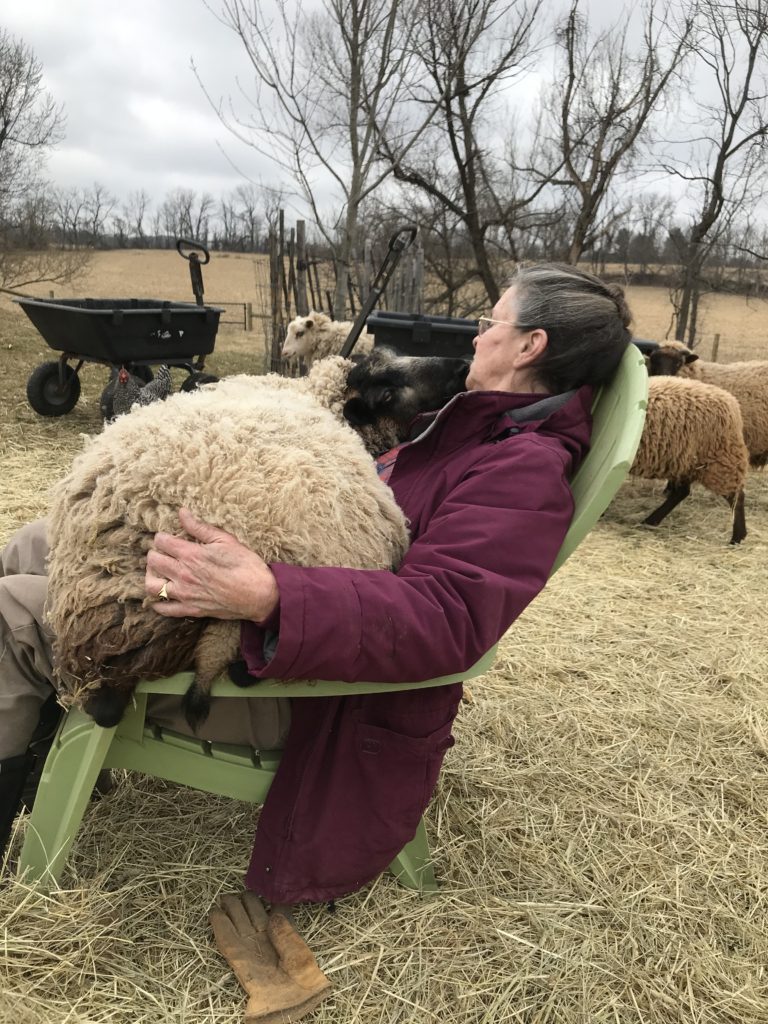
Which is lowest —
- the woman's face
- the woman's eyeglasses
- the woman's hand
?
the woman's hand

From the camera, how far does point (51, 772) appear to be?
1.53 meters

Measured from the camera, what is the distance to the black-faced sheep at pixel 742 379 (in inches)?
255

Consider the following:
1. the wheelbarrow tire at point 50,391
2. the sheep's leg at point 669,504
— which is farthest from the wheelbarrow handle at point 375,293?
the wheelbarrow tire at point 50,391

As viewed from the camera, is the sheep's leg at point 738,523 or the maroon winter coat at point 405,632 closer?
the maroon winter coat at point 405,632

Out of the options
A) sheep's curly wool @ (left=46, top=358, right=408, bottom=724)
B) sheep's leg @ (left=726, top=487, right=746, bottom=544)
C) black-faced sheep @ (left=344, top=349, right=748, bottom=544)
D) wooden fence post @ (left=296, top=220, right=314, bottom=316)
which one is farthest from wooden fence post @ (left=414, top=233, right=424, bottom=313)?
sheep's curly wool @ (left=46, top=358, right=408, bottom=724)

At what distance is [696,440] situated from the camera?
18.1 feet

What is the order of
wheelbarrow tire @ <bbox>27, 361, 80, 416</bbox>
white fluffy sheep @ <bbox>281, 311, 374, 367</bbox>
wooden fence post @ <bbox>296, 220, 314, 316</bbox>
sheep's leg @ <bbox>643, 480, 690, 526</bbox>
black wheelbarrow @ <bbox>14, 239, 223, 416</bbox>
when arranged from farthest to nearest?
wooden fence post @ <bbox>296, 220, 314, 316</bbox> → white fluffy sheep @ <bbox>281, 311, 374, 367</bbox> → wheelbarrow tire @ <bbox>27, 361, 80, 416</bbox> → black wheelbarrow @ <bbox>14, 239, 223, 416</bbox> → sheep's leg @ <bbox>643, 480, 690, 526</bbox>

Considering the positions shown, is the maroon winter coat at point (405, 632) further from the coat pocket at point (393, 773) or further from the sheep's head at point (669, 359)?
the sheep's head at point (669, 359)

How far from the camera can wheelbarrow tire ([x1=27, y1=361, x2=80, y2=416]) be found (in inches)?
285

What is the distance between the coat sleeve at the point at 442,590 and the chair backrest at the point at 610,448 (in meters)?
0.05

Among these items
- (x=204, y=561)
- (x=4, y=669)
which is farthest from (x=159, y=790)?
(x=204, y=561)

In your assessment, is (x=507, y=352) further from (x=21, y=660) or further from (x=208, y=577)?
(x=21, y=660)

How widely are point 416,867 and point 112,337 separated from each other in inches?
224

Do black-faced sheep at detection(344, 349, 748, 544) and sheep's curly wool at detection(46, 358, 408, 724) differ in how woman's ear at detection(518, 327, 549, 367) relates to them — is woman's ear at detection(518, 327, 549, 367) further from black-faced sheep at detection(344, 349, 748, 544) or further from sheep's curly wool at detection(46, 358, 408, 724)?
black-faced sheep at detection(344, 349, 748, 544)
